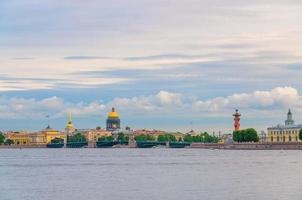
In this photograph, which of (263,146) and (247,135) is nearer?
(263,146)

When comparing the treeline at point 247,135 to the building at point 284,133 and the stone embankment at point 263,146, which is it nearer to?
the stone embankment at point 263,146

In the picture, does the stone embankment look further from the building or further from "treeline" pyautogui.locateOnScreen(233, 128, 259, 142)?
the building

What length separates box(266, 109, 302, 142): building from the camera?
166750mm

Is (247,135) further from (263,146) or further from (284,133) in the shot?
(284,133)

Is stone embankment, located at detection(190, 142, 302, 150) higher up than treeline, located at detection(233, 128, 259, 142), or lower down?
lower down

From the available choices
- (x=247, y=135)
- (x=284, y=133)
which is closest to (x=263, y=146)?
(x=247, y=135)

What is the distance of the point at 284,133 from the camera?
171m

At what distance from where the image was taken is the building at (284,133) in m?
167

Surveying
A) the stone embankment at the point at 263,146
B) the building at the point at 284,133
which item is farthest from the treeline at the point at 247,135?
the building at the point at 284,133

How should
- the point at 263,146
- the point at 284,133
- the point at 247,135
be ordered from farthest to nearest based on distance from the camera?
the point at 284,133, the point at 247,135, the point at 263,146

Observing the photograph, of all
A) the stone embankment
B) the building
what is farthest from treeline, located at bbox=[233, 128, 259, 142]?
the building
